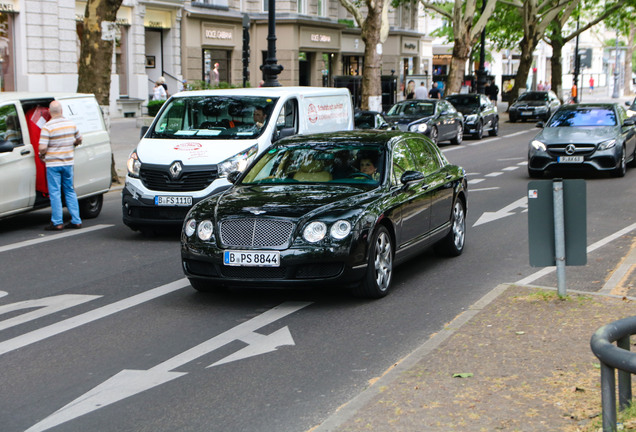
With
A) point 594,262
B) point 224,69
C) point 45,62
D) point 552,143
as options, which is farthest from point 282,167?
point 224,69

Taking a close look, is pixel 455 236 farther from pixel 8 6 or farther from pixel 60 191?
pixel 8 6

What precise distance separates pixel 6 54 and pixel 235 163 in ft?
71.7

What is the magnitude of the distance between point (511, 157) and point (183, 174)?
1494 cm

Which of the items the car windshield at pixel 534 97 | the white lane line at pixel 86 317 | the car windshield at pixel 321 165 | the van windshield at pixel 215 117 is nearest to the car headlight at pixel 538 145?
the van windshield at pixel 215 117

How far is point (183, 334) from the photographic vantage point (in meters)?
7.58

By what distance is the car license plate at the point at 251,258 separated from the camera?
26.9ft

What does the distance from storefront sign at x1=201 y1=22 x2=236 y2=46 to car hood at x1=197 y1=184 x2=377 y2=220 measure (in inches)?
1387

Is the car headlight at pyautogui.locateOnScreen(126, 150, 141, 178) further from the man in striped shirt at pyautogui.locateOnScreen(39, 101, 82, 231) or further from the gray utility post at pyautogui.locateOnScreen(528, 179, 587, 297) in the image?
the gray utility post at pyautogui.locateOnScreen(528, 179, 587, 297)

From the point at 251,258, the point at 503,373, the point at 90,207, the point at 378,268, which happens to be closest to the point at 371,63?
the point at 90,207

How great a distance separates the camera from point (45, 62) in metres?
32.6

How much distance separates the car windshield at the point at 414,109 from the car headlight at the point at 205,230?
69.8 feet

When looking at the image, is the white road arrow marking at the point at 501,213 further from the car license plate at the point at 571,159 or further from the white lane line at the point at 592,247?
the car license plate at the point at 571,159

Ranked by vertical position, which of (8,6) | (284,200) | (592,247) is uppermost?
(8,6)

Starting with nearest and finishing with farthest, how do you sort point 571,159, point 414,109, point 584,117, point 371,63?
point 571,159 → point 584,117 → point 414,109 → point 371,63
